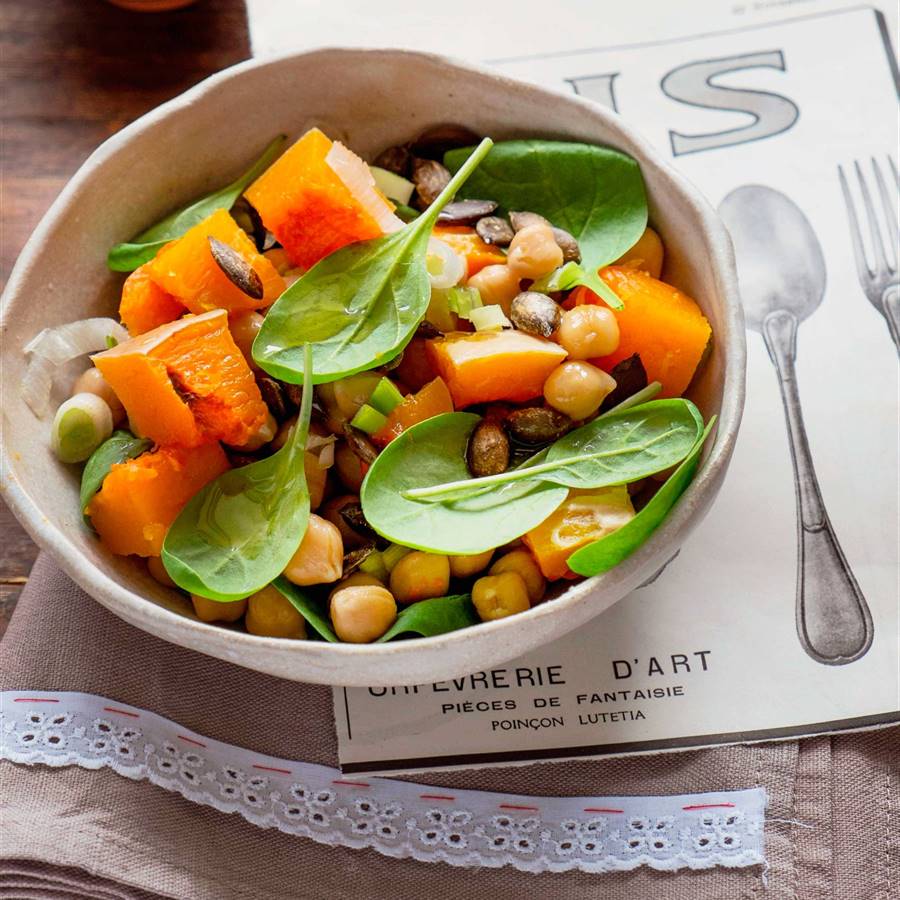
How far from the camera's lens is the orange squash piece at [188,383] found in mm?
1291

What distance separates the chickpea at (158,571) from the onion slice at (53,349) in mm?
228

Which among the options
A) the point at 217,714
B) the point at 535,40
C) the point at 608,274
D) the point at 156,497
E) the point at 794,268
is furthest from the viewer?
the point at 535,40

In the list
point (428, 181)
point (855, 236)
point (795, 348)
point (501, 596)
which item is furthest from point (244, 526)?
point (855, 236)

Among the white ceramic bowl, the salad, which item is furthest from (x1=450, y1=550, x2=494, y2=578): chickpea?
the white ceramic bowl

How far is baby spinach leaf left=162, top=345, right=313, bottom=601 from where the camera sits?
4.22 ft

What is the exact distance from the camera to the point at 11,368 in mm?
1405

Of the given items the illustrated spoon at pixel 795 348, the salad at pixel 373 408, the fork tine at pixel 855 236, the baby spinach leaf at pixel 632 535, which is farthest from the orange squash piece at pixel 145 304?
the fork tine at pixel 855 236

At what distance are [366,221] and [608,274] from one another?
31 centimetres

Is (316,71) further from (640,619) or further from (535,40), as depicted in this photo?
(640,619)

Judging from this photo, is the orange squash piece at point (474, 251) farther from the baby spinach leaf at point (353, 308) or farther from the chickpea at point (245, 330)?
the chickpea at point (245, 330)

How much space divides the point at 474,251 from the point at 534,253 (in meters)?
0.09

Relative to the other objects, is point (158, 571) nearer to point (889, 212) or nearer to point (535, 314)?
point (535, 314)

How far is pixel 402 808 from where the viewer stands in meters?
1.51

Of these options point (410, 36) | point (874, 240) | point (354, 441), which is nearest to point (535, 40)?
point (410, 36)
